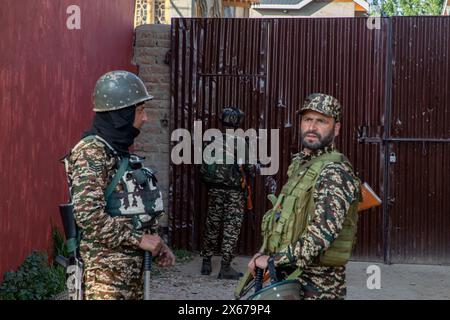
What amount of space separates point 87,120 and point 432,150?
3.95 m

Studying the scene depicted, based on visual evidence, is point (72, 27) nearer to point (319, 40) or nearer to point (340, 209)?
point (319, 40)

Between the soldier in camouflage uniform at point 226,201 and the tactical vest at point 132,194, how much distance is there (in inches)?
152

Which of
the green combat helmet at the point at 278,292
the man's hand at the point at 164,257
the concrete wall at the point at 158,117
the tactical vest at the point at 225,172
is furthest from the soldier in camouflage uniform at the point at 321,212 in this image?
the concrete wall at the point at 158,117

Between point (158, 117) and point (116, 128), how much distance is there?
526cm

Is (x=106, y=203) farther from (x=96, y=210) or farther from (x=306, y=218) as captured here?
(x=306, y=218)

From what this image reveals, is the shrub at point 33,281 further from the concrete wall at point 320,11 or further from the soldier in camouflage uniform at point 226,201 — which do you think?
the concrete wall at point 320,11

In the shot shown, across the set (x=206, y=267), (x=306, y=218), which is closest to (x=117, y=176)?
(x=306, y=218)

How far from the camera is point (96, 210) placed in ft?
10.6

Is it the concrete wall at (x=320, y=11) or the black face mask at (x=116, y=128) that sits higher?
the concrete wall at (x=320, y=11)

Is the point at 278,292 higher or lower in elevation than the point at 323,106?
lower

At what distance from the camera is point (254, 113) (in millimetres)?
8461

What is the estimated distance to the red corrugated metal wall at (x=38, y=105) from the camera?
5.30m
